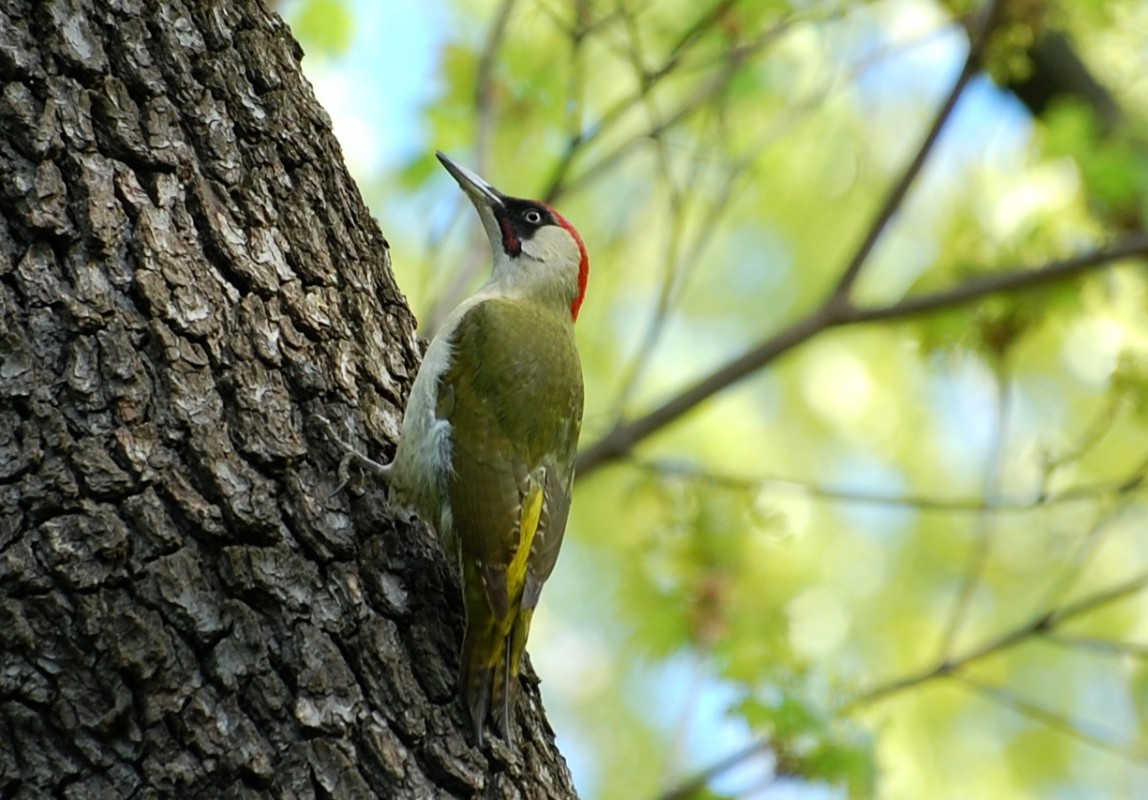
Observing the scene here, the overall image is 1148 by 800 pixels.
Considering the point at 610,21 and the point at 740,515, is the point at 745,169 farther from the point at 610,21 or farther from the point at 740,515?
the point at 740,515

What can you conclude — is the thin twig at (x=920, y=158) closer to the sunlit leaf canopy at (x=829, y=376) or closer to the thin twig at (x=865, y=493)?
the sunlit leaf canopy at (x=829, y=376)

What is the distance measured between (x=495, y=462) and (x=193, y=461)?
3.91 feet

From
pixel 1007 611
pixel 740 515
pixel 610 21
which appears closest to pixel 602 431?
pixel 740 515

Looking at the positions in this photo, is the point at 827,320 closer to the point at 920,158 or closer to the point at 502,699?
the point at 920,158

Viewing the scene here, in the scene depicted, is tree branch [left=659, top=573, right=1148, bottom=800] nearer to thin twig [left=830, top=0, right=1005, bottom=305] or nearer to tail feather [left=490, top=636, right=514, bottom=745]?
A: thin twig [left=830, top=0, right=1005, bottom=305]

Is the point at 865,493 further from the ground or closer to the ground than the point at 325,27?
closer to the ground

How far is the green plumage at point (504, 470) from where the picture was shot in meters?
3.26

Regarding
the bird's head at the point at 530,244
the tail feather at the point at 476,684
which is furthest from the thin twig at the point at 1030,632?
Result: the tail feather at the point at 476,684

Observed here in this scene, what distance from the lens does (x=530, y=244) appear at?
5.15 metres

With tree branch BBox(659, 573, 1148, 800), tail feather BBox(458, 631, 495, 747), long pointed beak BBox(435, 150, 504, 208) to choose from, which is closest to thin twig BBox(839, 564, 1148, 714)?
tree branch BBox(659, 573, 1148, 800)

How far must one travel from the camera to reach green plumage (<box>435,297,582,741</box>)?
3256mm

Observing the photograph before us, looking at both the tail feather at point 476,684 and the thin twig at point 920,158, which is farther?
the thin twig at point 920,158

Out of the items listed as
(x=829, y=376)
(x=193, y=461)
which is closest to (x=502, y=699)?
(x=193, y=461)

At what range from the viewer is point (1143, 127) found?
23.2 ft
